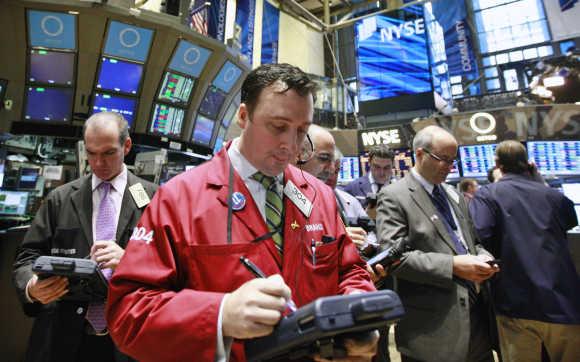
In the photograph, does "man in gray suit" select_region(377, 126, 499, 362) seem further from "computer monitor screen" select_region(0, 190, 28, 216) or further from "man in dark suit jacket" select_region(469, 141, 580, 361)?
"computer monitor screen" select_region(0, 190, 28, 216)

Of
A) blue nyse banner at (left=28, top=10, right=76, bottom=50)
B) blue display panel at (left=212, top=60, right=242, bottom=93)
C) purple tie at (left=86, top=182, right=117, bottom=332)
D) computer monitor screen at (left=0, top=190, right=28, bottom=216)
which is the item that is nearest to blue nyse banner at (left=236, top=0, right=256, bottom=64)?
blue display panel at (left=212, top=60, right=242, bottom=93)

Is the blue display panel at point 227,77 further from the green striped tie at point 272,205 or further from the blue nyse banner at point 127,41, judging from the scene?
the green striped tie at point 272,205

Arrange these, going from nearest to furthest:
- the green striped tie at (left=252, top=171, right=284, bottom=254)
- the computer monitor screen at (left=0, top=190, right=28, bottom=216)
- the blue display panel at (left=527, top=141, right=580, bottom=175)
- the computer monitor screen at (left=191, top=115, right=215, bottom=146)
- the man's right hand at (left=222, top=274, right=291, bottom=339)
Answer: the man's right hand at (left=222, top=274, right=291, bottom=339) < the green striped tie at (left=252, top=171, right=284, bottom=254) < the computer monitor screen at (left=0, top=190, right=28, bottom=216) < the blue display panel at (left=527, top=141, right=580, bottom=175) < the computer monitor screen at (left=191, top=115, right=215, bottom=146)

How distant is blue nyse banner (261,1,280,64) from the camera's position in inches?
349

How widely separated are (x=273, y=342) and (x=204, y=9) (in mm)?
6761

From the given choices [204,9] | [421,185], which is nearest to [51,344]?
[421,185]

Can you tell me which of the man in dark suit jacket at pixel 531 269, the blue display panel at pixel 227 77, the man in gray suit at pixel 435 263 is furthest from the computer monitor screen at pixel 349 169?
the man in gray suit at pixel 435 263

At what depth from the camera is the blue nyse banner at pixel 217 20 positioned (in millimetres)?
6441

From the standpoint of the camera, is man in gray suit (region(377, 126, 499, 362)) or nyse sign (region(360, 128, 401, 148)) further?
nyse sign (region(360, 128, 401, 148))

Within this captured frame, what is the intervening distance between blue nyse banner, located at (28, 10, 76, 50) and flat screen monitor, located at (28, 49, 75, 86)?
114mm

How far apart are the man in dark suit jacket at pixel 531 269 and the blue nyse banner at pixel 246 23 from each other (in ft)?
21.2

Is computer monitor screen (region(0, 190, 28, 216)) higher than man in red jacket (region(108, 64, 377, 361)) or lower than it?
higher

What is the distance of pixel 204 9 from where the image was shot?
6.22 m

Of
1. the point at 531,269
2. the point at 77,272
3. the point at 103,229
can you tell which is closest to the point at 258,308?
the point at 77,272
